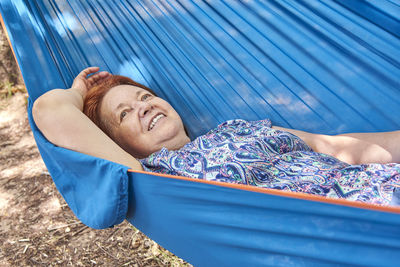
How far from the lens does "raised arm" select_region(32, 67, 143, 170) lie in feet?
3.72

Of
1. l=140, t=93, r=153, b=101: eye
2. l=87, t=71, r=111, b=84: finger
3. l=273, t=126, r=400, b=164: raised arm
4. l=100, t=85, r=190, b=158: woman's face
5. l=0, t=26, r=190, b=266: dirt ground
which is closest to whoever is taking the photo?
l=273, t=126, r=400, b=164: raised arm

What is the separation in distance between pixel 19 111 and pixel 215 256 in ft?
9.52

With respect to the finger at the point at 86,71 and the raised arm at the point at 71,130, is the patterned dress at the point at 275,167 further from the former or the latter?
the finger at the point at 86,71

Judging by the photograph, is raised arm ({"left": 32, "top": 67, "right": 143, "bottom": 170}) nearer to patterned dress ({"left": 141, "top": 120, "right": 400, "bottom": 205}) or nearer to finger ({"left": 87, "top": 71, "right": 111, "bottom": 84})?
patterned dress ({"left": 141, "top": 120, "right": 400, "bottom": 205})

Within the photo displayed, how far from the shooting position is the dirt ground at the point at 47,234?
1.78 m

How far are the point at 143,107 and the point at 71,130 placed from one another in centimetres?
33

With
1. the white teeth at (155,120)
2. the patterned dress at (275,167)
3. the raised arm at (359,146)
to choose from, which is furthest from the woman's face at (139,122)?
the raised arm at (359,146)

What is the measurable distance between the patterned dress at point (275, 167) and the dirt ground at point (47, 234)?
2.30ft

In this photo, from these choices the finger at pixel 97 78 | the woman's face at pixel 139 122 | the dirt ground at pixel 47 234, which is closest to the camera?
the woman's face at pixel 139 122

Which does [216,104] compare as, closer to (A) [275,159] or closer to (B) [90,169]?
(A) [275,159]

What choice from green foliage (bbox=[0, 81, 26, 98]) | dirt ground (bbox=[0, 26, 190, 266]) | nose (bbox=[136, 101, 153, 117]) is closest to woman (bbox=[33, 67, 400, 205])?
nose (bbox=[136, 101, 153, 117])

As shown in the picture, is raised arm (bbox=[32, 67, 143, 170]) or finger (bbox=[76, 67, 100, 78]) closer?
Answer: raised arm (bbox=[32, 67, 143, 170])

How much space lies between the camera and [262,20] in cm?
158

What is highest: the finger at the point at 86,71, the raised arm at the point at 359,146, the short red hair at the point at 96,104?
the raised arm at the point at 359,146
